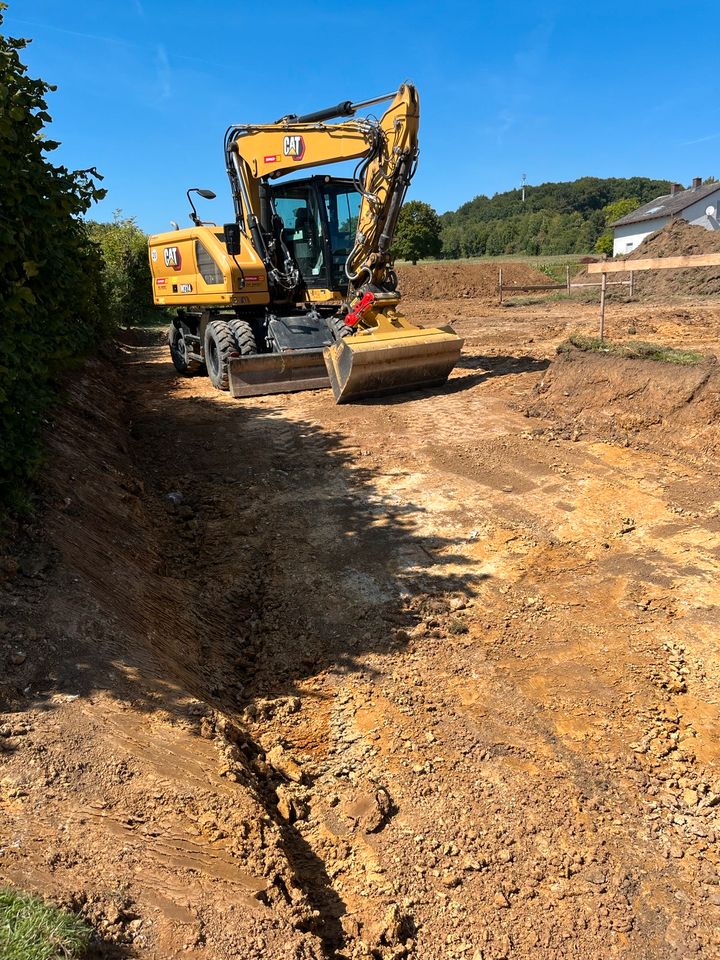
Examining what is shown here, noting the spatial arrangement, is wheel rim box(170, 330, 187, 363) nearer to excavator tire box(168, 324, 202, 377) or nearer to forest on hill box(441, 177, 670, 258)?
excavator tire box(168, 324, 202, 377)

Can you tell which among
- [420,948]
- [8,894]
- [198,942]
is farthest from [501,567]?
[8,894]

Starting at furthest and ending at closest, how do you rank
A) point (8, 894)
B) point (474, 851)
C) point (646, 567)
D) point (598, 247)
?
1. point (598, 247)
2. point (646, 567)
3. point (474, 851)
4. point (8, 894)

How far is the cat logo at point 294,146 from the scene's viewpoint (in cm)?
1062

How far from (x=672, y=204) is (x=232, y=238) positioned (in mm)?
43330

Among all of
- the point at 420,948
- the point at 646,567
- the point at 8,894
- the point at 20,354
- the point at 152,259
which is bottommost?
the point at 420,948

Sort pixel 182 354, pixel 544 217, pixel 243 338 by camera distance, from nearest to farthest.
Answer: pixel 243 338 → pixel 182 354 → pixel 544 217

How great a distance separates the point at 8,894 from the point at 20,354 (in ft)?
10.0

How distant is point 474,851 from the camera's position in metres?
3.12

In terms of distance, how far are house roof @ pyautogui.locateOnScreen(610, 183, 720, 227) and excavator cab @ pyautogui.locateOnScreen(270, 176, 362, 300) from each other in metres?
38.8

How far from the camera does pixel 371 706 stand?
4.05 m

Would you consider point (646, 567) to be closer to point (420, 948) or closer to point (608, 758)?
point (608, 758)

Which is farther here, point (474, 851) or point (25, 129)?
point (25, 129)

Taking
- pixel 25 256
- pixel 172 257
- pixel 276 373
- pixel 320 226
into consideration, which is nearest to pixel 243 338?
pixel 276 373

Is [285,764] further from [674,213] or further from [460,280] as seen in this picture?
[674,213]
